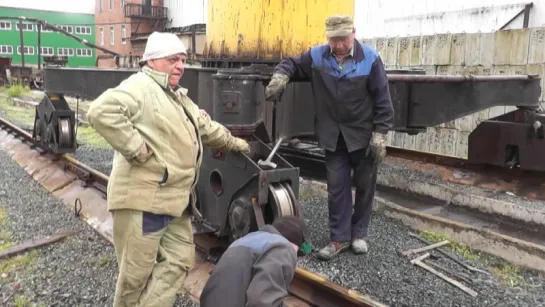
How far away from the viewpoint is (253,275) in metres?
2.19

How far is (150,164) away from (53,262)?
2248 millimetres

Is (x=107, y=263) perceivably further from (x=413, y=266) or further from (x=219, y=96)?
(x=413, y=266)

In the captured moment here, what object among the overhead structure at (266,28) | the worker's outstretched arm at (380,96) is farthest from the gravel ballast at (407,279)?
the overhead structure at (266,28)

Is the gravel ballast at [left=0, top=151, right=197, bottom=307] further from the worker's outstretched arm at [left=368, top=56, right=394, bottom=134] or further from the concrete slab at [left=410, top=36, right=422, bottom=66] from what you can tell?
the concrete slab at [left=410, top=36, right=422, bottom=66]

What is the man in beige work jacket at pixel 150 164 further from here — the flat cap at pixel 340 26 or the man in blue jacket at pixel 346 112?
the flat cap at pixel 340 26

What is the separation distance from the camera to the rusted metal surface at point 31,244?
14.9 ft

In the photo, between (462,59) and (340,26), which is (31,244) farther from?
(462,59)

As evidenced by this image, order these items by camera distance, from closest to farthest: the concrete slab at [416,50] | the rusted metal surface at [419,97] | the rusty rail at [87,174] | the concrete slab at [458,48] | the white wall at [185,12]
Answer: the rusted metal surface at [419,97]
the rusty rail at [87,174]
the concrete slab at [458,48]
the concrete slab at [416,50]
the white wall at [185,12]

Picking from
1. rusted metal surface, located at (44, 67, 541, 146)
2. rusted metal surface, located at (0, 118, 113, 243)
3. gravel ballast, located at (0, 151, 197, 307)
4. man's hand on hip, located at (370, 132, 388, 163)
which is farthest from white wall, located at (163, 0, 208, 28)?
man's hand on hip, located at (370, 132, 388, 163)

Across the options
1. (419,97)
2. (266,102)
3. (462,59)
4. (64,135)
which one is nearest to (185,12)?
(462,59)

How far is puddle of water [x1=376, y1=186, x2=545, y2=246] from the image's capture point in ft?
16.6

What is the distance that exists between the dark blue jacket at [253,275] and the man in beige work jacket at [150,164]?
29.0 inches

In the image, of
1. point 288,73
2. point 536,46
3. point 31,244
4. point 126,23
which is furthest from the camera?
point 126,23

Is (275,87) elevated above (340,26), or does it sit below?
below
